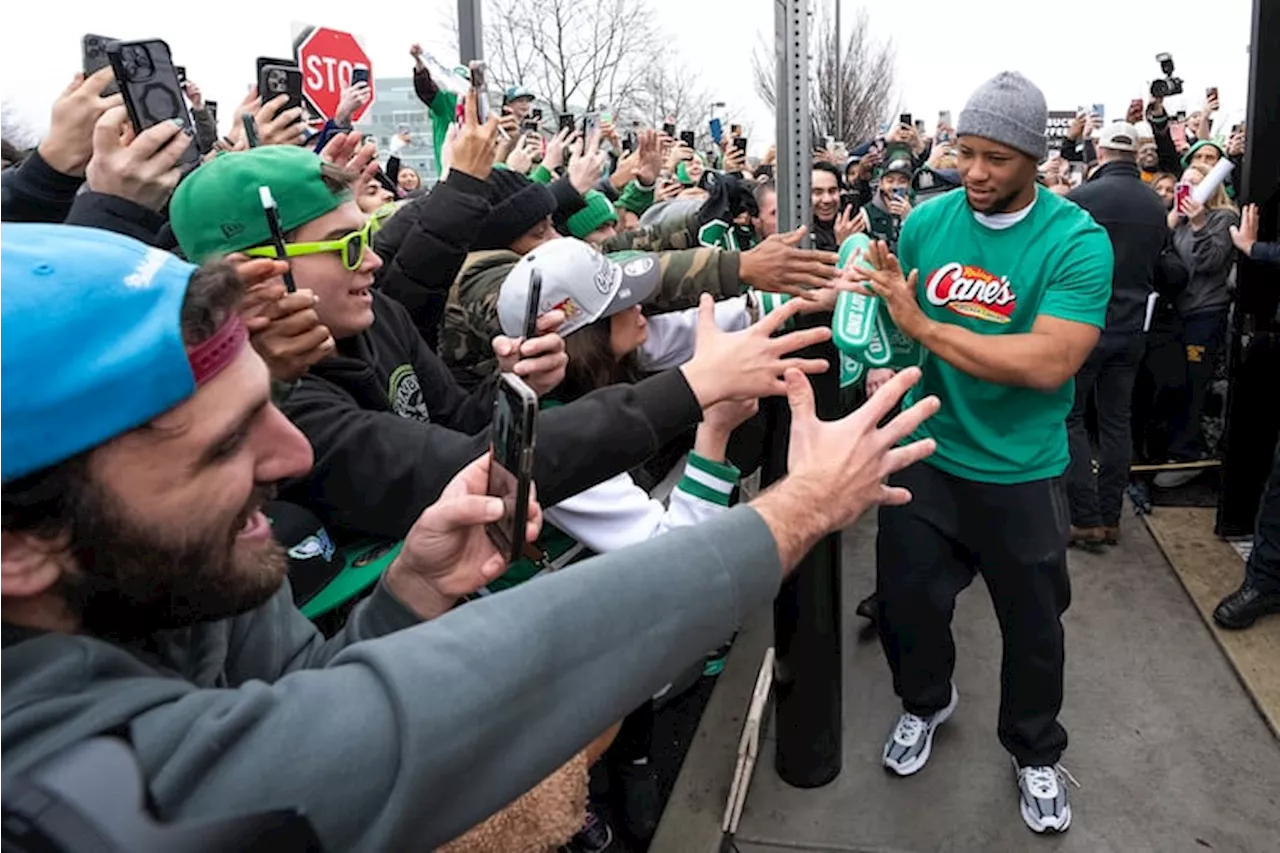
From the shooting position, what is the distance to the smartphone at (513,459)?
1.18 metres

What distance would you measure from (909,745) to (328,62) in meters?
4.18

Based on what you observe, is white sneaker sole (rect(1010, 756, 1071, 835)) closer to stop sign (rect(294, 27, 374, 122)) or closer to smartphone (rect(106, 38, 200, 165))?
smartphone (rect(106, 38, 200, 165))

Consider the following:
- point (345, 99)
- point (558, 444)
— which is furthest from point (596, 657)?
point (345, 99)

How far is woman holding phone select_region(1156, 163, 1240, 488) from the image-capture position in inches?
232

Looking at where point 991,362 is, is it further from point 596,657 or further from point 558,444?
point 596,657

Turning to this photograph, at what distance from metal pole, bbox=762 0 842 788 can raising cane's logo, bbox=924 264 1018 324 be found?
1.16ft

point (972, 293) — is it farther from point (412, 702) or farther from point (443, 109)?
point (412, 702)

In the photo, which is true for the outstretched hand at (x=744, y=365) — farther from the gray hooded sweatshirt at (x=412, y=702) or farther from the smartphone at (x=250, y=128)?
the smartphone at (x=250, y=128)

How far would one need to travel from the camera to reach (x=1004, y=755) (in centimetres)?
321

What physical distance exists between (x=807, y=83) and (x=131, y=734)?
2303mm

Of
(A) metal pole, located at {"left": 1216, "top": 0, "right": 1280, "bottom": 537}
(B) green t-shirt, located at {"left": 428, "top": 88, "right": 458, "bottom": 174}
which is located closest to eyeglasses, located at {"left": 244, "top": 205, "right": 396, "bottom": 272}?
(B) green t-shirt, located at {"left": 428, "top": 88, "right": 458, "bottom": 174}

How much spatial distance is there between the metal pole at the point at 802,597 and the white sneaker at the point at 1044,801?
1.89 feet

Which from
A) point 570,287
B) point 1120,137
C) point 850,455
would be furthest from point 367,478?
point 1120,137

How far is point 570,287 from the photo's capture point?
2199 millimetres
